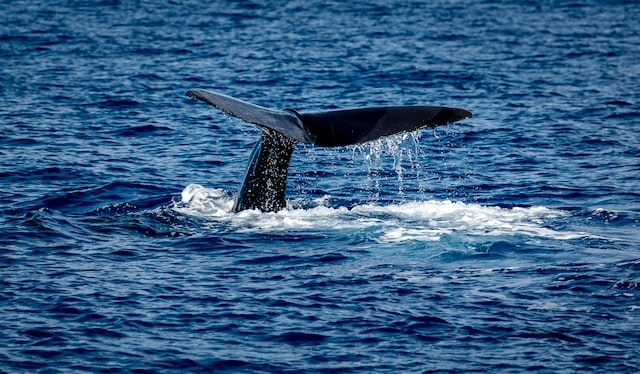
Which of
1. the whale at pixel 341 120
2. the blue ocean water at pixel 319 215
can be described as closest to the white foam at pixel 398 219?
the blue ocean water at pixel 319 215

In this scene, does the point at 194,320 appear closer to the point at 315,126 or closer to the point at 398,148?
the point at 315,126

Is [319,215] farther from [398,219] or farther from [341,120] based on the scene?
[341,120]

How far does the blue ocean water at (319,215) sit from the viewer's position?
10.3 metres

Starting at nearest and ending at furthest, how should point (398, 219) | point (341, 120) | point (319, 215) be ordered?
point (341, 120), point (398, 219), point (319, 215)

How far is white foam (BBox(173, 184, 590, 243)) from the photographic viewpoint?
13.6 m

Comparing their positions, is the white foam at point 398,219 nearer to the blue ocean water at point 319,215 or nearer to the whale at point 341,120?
the blue ocean water at point 319,215

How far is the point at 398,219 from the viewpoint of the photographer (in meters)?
14.3

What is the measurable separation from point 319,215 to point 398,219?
1.09m

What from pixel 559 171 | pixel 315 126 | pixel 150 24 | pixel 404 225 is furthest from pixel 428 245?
pixel 150 24

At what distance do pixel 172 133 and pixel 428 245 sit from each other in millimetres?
8987

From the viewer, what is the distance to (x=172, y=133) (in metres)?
20.8

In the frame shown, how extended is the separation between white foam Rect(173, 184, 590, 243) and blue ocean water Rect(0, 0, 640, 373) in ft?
0.17

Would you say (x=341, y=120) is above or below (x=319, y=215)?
above

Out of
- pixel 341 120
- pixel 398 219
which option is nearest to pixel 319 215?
pixel 398 219
